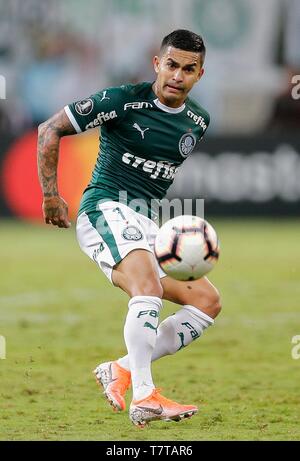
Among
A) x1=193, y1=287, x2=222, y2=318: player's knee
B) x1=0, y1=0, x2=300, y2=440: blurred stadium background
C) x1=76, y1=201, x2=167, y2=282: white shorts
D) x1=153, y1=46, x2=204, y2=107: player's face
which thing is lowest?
x1=0, y1=0, x2=300, y2=440: blurred stadium background

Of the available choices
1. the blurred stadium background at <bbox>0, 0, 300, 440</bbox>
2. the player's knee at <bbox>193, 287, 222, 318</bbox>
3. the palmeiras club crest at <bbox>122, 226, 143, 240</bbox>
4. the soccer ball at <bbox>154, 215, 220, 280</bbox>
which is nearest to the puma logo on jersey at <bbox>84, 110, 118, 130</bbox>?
the palmeiras club crest at <bbox>122, 226, 143, 240</bbox>

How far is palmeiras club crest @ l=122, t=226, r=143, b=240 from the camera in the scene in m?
6.75

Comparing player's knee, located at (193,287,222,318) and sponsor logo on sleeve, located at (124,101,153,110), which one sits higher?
sponsor logo on sleeve, located at (124,101,153,110)

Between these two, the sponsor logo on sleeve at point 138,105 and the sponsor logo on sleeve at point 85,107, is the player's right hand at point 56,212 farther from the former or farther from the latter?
the sponsor logo on sleeve at point 138,105

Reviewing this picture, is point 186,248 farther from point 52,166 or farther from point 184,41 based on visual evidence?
point 184,41

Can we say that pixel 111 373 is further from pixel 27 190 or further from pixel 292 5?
pixel 292 5

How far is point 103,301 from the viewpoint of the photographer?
12.1 m

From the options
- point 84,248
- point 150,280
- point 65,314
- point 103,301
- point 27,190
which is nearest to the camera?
point 150,280

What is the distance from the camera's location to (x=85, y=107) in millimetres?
6816

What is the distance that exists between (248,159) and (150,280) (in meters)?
11.9
